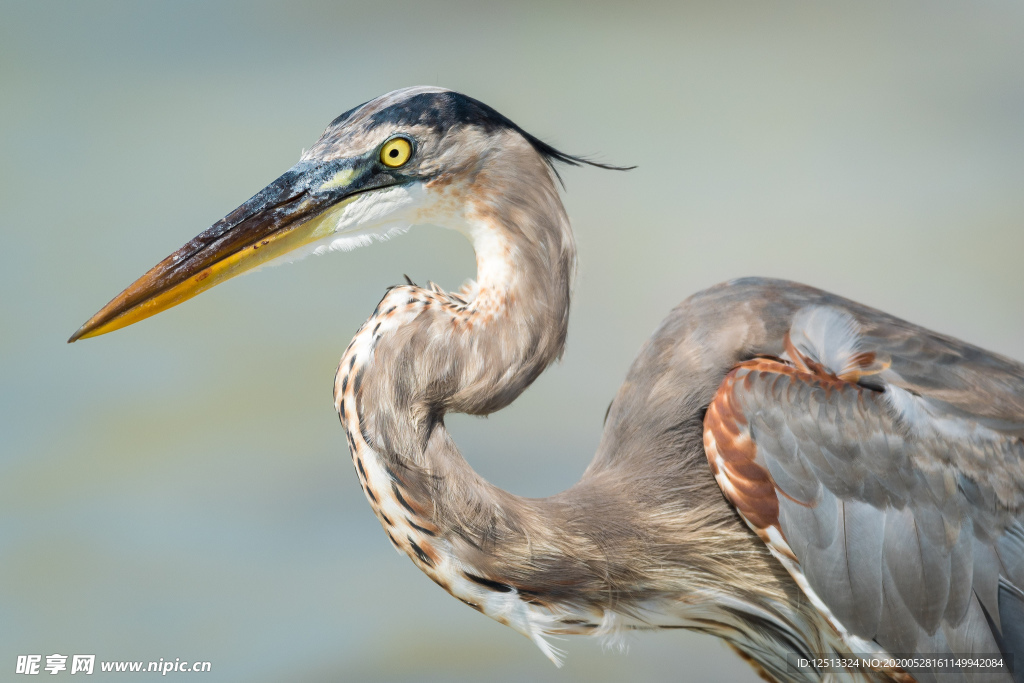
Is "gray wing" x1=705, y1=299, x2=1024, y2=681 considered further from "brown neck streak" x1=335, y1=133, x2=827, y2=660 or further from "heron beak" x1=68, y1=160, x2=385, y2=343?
"heron beak" x1=68, y1=160, x2=385, y2=343

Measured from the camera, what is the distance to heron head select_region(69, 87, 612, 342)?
4.56 feet

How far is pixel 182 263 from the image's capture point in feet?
4.62

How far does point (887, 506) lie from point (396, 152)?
0.93m

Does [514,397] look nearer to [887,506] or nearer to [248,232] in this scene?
[248,232]

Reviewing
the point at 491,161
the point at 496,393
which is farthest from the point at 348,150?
the point at 496,393

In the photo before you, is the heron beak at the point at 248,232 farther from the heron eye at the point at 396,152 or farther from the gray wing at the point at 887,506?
the gray wing at the point at 887,506

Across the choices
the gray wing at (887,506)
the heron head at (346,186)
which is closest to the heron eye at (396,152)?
the heron head at (346,186)

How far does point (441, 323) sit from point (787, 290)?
71 cm

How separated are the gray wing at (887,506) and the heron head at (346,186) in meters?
0.58

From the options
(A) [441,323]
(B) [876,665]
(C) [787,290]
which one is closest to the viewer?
(A) [441,323]

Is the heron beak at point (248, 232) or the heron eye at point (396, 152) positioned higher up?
the heron eye at point (396, 152)

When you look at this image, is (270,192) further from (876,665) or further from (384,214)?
(876,665)

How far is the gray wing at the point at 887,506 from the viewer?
54.7 inches

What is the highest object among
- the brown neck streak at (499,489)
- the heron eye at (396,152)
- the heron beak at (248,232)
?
the heron eye at (396,152)
